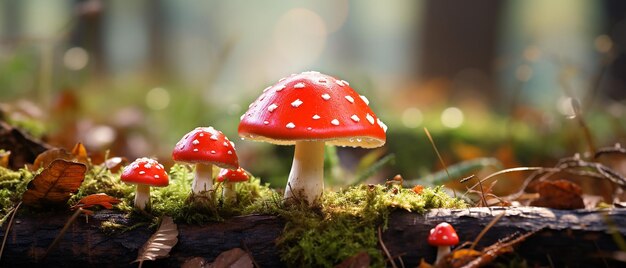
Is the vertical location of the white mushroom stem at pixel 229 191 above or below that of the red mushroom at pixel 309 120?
below

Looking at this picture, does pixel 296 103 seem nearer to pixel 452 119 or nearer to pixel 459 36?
pixel 452 119

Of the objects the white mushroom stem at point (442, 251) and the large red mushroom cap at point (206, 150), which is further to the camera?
the large red mushroom cap at point (206, 150)

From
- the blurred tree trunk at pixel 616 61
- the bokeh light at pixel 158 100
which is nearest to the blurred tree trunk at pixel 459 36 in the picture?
the blurred tree trunk at pixel 616 61

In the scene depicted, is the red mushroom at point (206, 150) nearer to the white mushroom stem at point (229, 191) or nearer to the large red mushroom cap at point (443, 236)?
the white mushroom stem at point (229, 191)

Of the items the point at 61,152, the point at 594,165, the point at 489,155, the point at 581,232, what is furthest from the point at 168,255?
the point at 489,155

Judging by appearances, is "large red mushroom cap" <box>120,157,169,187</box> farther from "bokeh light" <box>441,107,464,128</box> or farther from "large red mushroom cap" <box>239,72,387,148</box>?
"bokeh light" <box>441,107,464,128</box>

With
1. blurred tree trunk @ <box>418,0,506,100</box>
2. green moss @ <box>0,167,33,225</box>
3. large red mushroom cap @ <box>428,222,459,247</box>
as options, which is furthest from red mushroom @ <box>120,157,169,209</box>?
blurred tree trunk @ <box>418,0,506,100</box>

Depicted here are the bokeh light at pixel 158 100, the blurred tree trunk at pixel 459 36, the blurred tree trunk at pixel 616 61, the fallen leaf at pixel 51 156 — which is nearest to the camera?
the fallen leaf at pixel 51 156
